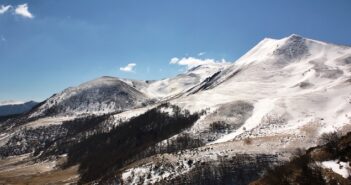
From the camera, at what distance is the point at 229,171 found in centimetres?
8181

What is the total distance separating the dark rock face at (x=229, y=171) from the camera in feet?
259

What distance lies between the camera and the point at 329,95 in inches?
6309

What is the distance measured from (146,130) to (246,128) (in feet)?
179

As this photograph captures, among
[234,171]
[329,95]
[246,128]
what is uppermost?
[329,95]

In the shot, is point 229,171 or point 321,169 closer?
point 321,169

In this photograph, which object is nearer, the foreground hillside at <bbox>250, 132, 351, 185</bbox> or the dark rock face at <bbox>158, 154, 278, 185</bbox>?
the foreground hillside at <bbox>250, 132, 351, 185</bbox>

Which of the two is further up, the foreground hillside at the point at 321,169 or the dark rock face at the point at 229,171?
the foreground hillside at the point at 321,169

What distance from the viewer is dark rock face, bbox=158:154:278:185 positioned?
259 ft

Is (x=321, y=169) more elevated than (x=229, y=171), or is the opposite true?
(x=321, y=169)

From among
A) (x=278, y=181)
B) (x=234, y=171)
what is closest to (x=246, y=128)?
(x=234, y=171)

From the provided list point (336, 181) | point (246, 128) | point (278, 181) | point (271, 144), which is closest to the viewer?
point (336, 181)

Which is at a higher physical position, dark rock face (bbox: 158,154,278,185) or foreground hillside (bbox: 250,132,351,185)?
foreground hillside (bbox: 250,132,351,185)

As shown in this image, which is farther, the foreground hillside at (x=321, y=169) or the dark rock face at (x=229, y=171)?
the dark rock face at (x=229, y=171)

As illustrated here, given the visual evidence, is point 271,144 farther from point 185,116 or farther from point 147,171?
point 185,116
